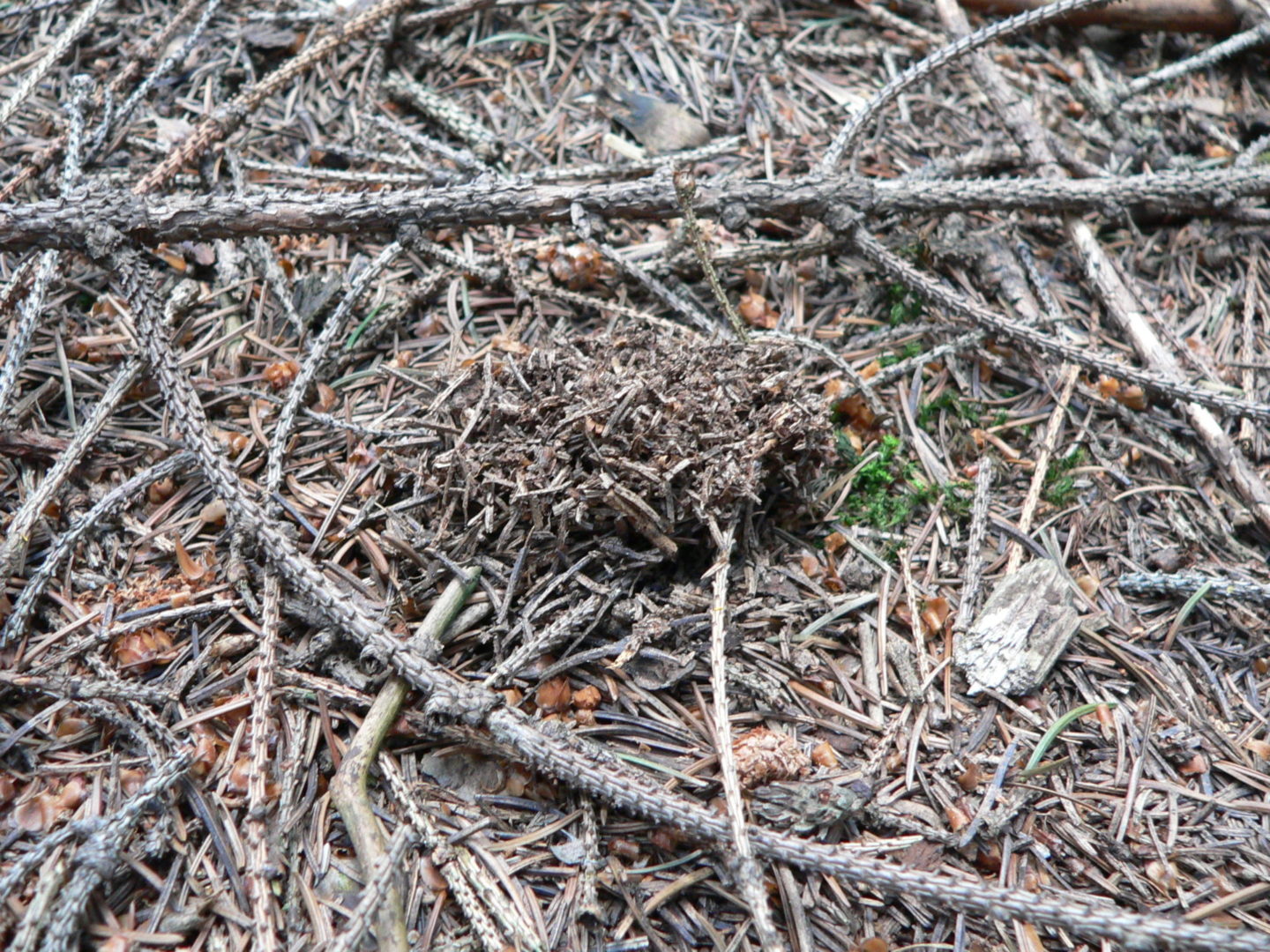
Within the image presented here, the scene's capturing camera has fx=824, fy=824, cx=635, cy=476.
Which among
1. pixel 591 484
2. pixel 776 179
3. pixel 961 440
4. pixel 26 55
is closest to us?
pixel 591 484

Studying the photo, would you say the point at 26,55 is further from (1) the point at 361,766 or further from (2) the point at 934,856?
(2) the point at 934,856

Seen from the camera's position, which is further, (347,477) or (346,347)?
(346,347)

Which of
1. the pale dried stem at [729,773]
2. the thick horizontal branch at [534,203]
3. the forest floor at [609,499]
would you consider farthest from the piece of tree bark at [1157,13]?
the pale dried stem at [729,773]

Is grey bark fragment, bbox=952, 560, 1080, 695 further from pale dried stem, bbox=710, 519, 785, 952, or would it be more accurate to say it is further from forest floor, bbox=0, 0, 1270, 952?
pale dried stem, bbox=710, 519, 785, 952

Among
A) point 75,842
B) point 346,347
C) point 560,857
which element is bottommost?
point 560,857

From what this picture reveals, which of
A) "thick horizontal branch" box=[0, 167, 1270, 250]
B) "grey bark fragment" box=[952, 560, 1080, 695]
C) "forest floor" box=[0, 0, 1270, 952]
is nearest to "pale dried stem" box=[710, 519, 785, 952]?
"forest floor" box=[0, 0, 1270, 952]

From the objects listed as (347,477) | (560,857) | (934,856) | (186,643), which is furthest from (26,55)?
(934,856)

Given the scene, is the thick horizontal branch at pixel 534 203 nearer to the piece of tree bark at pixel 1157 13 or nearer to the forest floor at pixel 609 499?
the forest floor at pixel 609 499

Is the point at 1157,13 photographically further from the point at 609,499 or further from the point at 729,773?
the point at 729,773
